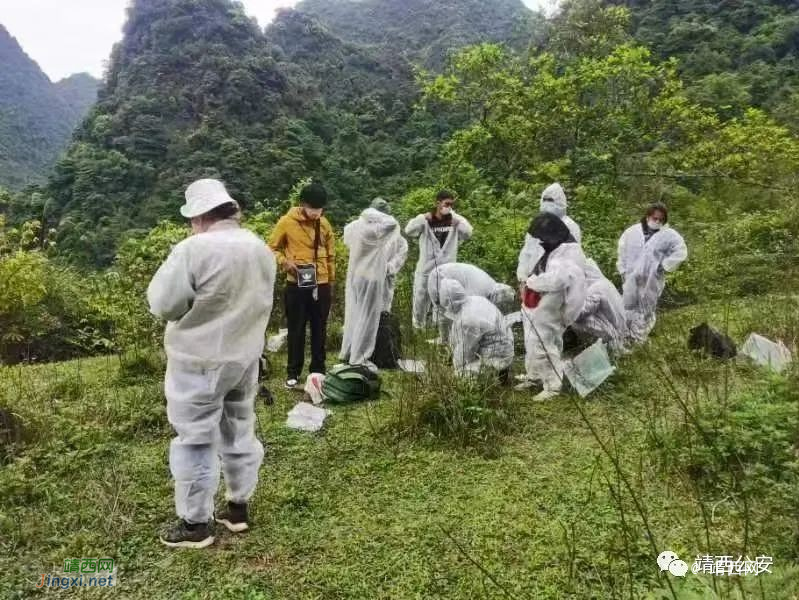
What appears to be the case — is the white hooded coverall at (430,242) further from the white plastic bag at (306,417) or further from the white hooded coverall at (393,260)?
the white plastic bag at (306,417)

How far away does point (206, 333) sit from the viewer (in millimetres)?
2268

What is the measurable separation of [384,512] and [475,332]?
1604mm

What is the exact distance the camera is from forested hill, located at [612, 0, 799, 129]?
567 inches

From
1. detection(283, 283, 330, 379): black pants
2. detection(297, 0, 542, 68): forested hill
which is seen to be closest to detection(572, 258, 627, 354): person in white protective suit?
detection(283, 283, 330, 379): black pants

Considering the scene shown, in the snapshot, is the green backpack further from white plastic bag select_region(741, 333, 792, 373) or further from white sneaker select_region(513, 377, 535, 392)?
white plastic bag select_region(741, 333, 792, 373)

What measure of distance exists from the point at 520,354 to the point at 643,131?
22.1 ft

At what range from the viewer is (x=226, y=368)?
90.4 inches

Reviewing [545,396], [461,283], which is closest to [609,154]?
[461,283]

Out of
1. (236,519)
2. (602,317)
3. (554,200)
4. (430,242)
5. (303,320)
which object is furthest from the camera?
(430,242)

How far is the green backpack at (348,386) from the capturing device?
4.16 meters

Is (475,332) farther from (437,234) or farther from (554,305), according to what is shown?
(437,234)

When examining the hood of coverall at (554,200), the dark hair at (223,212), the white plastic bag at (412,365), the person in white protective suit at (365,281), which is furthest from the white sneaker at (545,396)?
the dark hair at (223,212)

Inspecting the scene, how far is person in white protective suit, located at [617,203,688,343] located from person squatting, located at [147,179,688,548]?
Answer: 10 millimetres

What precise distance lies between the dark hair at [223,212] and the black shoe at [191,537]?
1.22m
